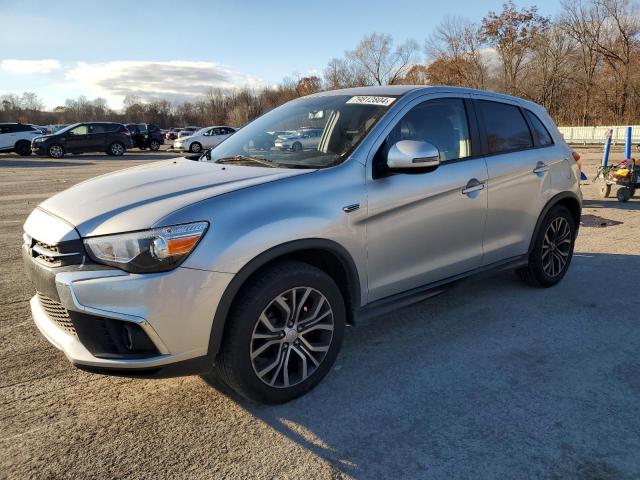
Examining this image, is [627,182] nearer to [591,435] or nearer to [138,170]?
[591,435]

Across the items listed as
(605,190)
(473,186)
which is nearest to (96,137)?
(605,190)

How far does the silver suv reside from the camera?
8.16ft

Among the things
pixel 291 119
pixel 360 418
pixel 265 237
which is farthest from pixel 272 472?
pixel 291 119

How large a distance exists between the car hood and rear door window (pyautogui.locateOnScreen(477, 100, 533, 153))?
1.90 m

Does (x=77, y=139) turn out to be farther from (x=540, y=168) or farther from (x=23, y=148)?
(x=540, y=168)

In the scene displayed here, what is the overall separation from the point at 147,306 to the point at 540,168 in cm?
363

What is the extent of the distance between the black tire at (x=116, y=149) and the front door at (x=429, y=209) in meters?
26.7

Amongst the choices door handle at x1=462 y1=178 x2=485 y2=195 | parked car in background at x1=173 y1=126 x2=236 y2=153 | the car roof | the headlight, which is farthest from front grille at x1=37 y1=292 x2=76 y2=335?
parked car in background at x1=173 y1=126 x2=236 y2=153

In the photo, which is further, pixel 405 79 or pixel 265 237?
pixel 405 79

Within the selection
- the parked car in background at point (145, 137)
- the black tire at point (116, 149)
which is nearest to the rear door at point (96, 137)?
the black tire at point (116, 149)

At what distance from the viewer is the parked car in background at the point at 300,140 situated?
3533 mm

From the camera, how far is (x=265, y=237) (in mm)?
2682

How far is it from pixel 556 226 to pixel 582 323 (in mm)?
1112

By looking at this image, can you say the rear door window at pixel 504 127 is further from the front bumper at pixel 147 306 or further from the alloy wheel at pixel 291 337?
the front bumper at pixel 147 306
